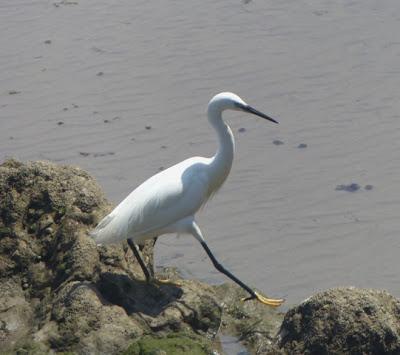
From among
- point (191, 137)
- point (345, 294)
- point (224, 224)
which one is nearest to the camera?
point (345, 294)

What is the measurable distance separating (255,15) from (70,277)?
7.36 m

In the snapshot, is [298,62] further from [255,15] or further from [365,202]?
[365,202]

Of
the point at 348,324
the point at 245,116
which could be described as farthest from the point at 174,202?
the point at 245,116

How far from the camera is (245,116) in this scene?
35.7 ft

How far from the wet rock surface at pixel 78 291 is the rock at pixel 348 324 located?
65 cm

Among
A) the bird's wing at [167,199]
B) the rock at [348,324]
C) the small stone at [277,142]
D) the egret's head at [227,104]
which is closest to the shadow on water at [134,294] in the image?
the bird's wing at [167,199]

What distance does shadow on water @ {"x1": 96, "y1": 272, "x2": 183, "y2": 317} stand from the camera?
21.6 ft

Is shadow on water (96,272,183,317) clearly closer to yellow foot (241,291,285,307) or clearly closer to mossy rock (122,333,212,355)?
mossy rock (122,333,212,355)

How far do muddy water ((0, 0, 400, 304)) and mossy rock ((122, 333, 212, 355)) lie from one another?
1.92 m

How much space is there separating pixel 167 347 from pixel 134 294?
773 millimetres

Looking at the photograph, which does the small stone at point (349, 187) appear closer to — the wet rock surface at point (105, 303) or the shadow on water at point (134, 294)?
the wet rock surface at point (105, 303)

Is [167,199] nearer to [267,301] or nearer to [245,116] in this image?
[267,301]

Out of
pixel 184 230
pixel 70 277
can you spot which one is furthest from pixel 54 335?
pixel 184 230

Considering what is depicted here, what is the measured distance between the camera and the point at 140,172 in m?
9.95
